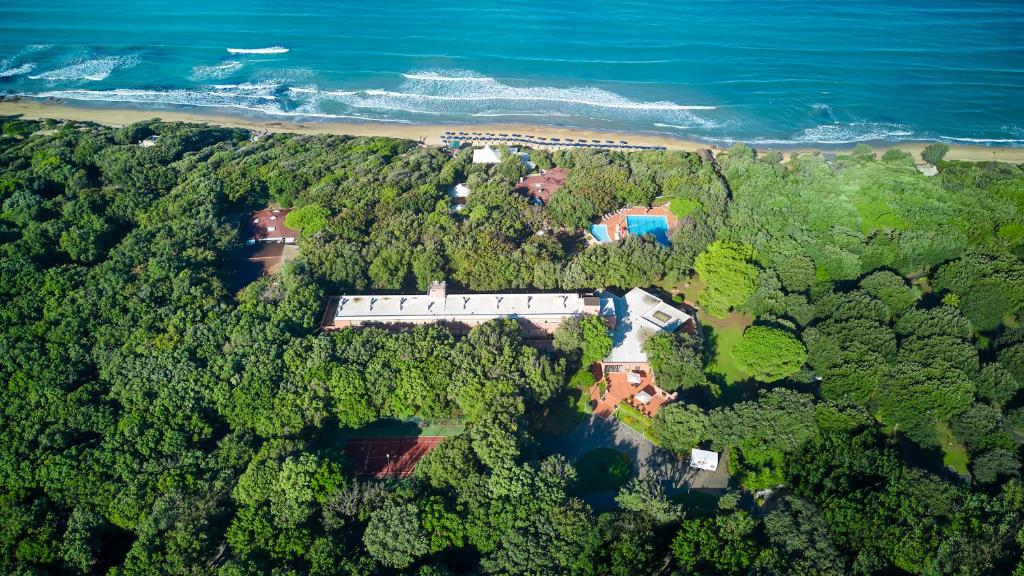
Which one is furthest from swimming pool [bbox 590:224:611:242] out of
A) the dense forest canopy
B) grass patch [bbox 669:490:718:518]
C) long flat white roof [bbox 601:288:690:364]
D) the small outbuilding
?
grass patch [bbox 669:490:718:518]

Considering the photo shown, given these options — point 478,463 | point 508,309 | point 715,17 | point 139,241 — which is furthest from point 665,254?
point 715,17

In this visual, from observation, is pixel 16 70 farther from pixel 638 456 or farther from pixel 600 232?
pixel 638 456

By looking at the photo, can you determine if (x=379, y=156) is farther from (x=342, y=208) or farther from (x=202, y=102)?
(x=202, y=102)

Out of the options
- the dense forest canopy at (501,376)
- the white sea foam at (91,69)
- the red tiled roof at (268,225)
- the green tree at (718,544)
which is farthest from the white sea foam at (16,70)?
the green tree at (718,544)

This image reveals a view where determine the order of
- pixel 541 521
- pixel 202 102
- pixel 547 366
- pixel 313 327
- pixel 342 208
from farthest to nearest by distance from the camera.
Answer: pixel 202 102 < pixel 342 208 < pixel 313 327 < pixel 547 366 < pixel 541 521

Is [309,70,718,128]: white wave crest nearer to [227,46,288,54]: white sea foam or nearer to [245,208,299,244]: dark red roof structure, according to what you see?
[227,46,288,54]: white sea foam

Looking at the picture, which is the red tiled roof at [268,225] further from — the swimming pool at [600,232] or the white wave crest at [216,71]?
the white wave crest at [216,71]
